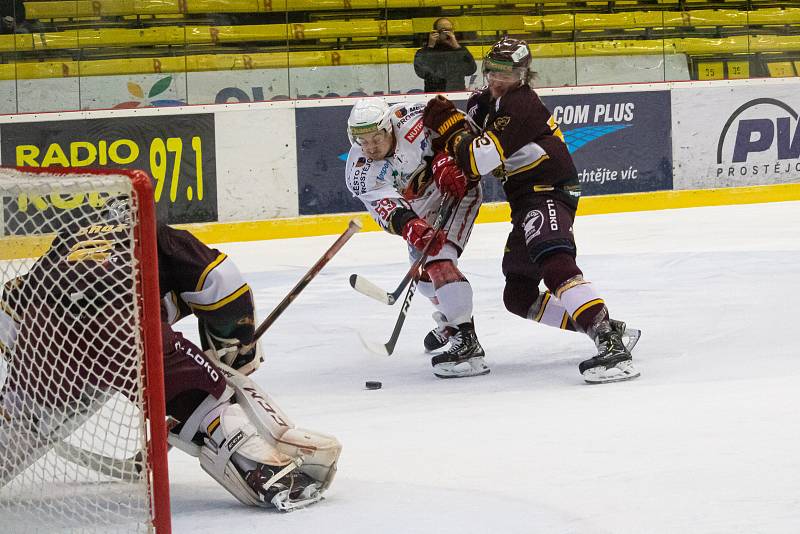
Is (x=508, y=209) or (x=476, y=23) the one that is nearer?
(x=508, y=209)

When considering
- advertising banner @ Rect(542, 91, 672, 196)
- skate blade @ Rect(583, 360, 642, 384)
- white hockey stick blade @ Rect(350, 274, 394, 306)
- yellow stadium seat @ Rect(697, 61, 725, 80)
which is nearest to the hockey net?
white hockey stick blade @ Rect(350, 274, 394, 306)

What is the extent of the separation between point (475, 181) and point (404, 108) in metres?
0.31

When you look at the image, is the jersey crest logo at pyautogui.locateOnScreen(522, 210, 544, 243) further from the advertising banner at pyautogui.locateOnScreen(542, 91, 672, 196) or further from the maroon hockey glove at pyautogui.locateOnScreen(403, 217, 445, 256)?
the advertising banner at pyautogui.locateOnScreen(542, 91, 672, 196)

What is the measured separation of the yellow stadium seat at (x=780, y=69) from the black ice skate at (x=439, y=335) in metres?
4.67

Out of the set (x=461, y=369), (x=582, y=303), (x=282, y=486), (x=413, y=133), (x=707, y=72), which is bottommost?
(x=461, y=369)

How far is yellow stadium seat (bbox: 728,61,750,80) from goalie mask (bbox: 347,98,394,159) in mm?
4740

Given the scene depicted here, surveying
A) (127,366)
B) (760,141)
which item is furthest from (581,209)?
(127,366)

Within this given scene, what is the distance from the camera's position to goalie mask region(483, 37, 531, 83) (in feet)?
12.3

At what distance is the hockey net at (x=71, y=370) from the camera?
219 centimetres

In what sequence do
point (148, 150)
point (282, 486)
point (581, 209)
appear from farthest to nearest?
1. point (581, 209)
2. point (148, 150)
3. point (282, 486)

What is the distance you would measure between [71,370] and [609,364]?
67.7 inches

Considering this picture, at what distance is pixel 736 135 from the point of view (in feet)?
25.9

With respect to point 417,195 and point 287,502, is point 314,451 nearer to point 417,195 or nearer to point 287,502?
point 287,502

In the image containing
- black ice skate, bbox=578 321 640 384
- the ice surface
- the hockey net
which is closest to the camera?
the hockey net
